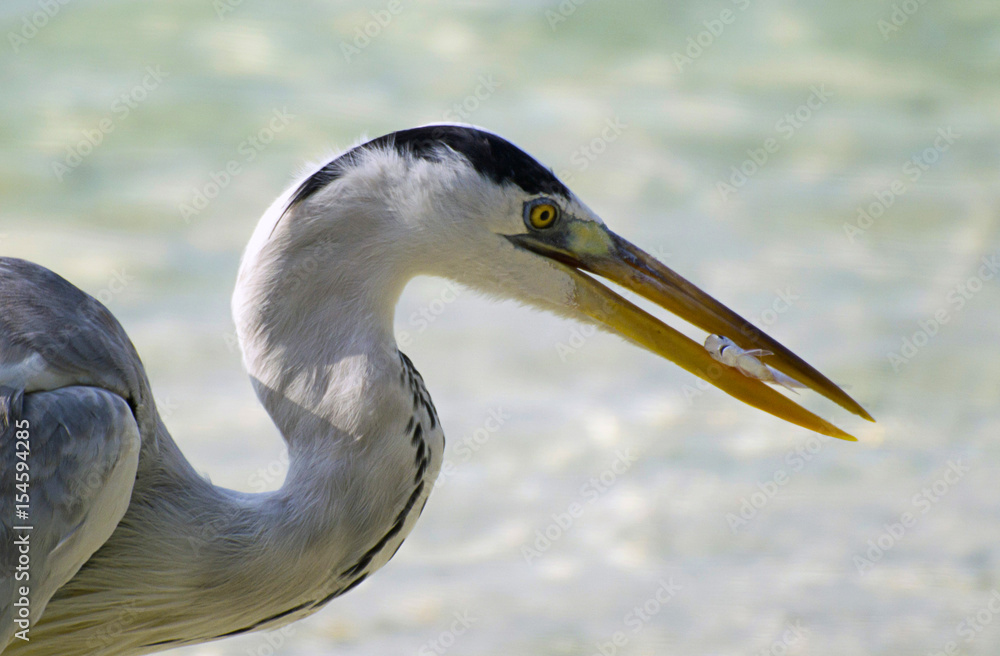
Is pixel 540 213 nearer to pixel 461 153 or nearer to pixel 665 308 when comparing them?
pixel 461 153

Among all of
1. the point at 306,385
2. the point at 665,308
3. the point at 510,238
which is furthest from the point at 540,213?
the point at 306,385

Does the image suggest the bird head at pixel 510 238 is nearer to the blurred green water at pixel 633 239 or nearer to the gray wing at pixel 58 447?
the gray wing at pixel 58 447

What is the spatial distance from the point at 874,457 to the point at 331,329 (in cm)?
312

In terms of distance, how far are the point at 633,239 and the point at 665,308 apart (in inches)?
144

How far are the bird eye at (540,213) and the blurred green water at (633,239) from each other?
2.00 m

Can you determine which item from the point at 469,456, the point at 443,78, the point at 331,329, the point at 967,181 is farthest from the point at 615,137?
the point at 331,329

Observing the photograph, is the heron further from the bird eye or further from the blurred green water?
the blurred green water

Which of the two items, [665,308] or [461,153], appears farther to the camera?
[665,308]

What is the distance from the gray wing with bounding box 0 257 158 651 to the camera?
1.93m

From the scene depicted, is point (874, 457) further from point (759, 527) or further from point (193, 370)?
point (193, 370)

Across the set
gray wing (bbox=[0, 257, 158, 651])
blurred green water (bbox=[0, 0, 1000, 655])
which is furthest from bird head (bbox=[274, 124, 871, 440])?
blurred green water (bbox=[0, 0, 1000, 655])

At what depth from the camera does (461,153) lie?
2.12 m

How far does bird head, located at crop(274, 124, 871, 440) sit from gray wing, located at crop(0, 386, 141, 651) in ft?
1.69

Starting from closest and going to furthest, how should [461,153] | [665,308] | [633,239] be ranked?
[461,153], [665,308], [633,239]
